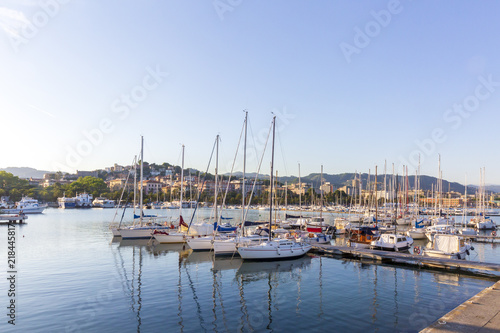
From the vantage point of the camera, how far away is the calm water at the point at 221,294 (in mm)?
14484

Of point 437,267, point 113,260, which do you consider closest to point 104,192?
point 113,260

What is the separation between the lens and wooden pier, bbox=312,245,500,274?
2400 cm

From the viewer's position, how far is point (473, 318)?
38.7 ft

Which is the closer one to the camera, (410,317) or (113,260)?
(410,317)

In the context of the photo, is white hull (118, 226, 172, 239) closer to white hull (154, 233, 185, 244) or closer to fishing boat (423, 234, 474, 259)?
white hull (154, 233, 185, 244)

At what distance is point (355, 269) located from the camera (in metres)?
26.1

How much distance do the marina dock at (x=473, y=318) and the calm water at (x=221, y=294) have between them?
2.12 meters

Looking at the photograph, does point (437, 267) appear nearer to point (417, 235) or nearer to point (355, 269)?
point (355, 269)

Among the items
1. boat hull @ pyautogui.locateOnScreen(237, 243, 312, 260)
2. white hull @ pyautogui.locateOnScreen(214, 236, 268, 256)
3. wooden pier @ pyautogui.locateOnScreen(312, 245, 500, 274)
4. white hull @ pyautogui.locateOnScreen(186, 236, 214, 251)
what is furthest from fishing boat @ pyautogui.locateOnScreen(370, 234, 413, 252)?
white hull @ pyautogui.locateOnScreen(186, 236, 214, 251)

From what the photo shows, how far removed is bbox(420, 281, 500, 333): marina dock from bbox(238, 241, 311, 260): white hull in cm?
1612

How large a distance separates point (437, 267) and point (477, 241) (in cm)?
2311

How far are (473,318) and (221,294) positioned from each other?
39.0 ft

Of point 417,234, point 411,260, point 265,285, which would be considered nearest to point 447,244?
point 411,260

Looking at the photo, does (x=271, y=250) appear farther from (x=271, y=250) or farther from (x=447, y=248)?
(x=447, y=248)
